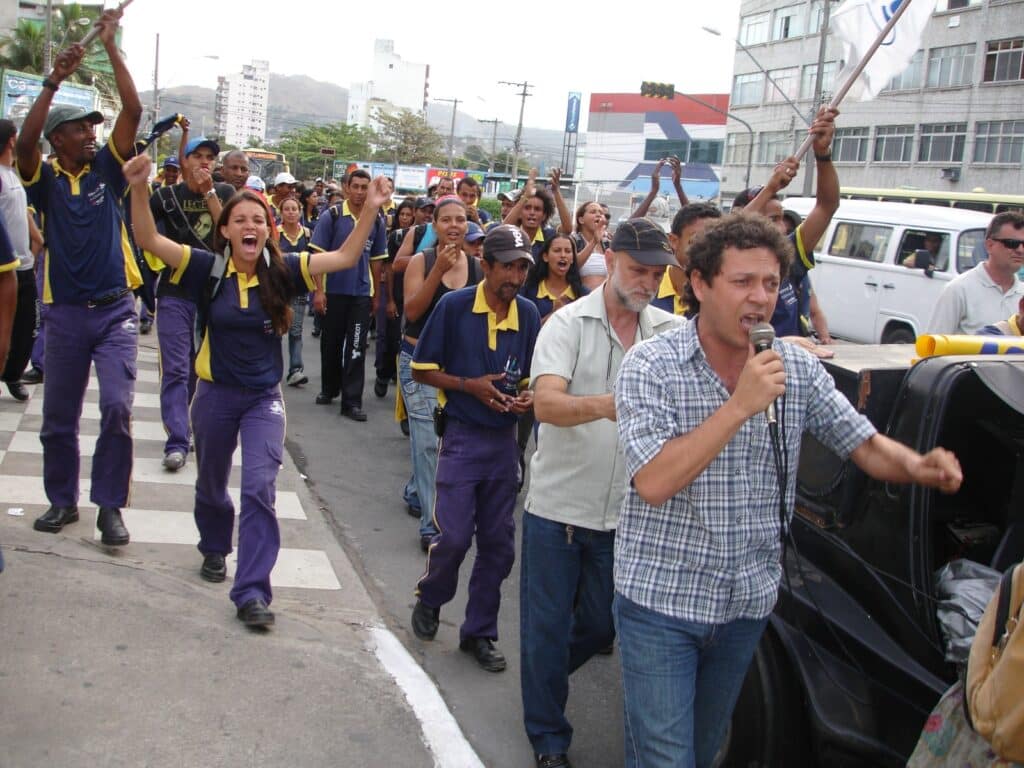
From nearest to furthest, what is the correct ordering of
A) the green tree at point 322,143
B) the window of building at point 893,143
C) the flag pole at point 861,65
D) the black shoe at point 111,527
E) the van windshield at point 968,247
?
the flag pole at point 861,65 < the black shoe at point 111,527 < the van windshield at point 968,247 < the window of building at point 893,143 < the green tree at point 322,143

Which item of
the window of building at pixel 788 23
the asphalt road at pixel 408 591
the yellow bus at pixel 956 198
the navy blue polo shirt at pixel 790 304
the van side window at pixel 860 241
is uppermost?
the window of building at pixel 788 23

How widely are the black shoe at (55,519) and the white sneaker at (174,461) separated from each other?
1.40m

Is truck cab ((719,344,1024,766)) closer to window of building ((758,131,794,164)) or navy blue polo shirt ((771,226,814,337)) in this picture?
navy blue polo shirt ((771,226,814,337))

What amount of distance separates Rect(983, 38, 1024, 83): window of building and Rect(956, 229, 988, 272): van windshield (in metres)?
32.6

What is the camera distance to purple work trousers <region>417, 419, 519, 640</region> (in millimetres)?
4766

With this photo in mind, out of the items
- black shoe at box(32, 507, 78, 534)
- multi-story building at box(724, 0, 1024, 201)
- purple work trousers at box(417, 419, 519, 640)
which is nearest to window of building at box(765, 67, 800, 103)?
multi-story building at box(724, 0, 1024, 201)

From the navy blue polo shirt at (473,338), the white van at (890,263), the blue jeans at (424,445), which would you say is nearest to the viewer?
the navy blue polo shirt at (473,338)

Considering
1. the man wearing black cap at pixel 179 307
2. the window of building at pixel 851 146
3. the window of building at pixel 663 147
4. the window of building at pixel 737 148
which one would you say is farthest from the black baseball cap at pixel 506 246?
the window of building at pixel 663 147

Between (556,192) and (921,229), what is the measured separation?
22.6 ft

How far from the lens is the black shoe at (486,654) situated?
4.82 m

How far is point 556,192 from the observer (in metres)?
10.1

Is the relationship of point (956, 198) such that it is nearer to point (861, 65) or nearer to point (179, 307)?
point (861, 65)

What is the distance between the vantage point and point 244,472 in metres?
4.77

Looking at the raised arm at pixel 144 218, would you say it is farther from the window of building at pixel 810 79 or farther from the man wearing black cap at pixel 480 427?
the window of building at pixel 810 79
